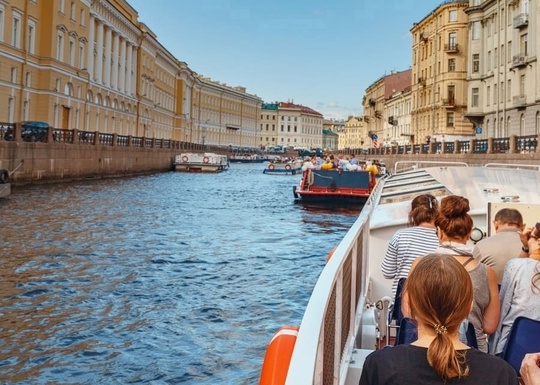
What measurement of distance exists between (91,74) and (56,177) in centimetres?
2388

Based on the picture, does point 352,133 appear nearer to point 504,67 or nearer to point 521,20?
point 504,67

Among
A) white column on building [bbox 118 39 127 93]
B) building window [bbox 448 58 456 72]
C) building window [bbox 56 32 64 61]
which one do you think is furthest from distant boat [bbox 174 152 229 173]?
building window [bbox 448 58 456 72]

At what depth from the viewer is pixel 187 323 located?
775 cm

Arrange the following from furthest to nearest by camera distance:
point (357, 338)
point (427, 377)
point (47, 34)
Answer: point (47, 34) < point (357, 338) < point (427, 377)

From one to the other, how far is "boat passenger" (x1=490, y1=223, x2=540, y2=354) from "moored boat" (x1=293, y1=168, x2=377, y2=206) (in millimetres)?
21165

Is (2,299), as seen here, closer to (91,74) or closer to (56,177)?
(56,177)

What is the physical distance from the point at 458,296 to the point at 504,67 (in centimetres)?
4458

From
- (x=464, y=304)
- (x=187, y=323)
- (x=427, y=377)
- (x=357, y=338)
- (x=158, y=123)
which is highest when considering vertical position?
(x=158, y=123)

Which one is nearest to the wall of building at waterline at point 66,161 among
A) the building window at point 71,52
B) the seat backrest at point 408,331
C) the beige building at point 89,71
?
the beige building at point 89,71

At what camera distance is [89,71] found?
5159 centimetres

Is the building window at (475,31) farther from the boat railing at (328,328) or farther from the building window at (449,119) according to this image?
the boat railing at (328,328)

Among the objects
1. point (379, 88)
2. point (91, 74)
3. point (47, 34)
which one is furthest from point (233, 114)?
point (47, 34)

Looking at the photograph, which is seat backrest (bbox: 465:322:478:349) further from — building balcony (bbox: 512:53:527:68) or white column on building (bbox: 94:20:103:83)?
white column on building (bbox: 94:20:103:83)

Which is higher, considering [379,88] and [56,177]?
[379,88]
